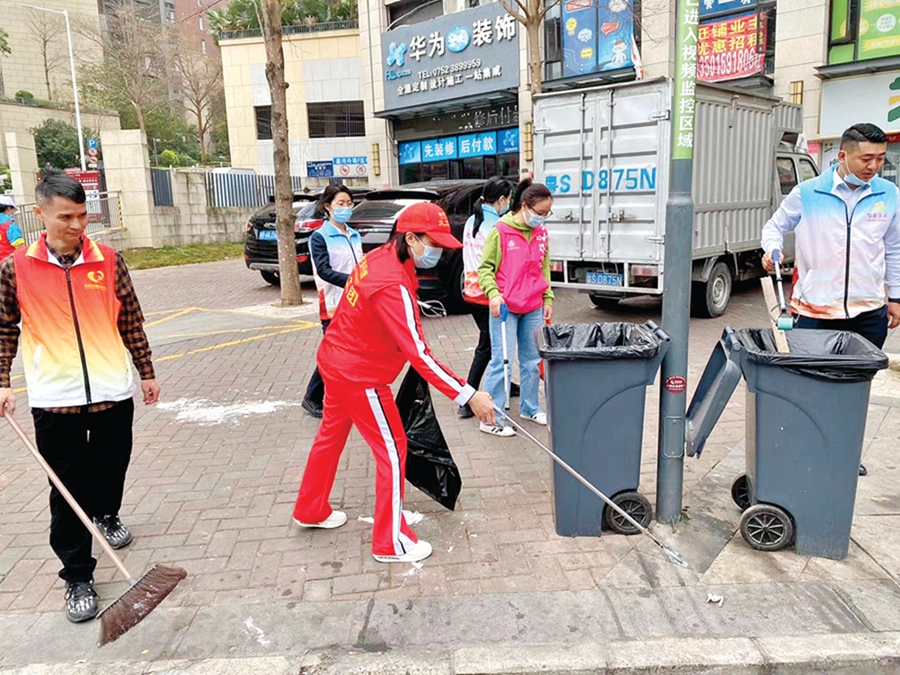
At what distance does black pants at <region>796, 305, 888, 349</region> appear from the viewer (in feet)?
13.0

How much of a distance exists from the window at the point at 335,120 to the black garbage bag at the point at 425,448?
88.9 ft

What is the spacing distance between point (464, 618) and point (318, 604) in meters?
0.63

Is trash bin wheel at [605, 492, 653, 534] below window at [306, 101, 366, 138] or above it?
below

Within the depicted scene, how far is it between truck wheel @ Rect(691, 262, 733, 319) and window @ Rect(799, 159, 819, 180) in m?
2.45

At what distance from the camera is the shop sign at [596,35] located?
16875 mm

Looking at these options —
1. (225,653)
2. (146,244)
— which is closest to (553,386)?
(225,653)

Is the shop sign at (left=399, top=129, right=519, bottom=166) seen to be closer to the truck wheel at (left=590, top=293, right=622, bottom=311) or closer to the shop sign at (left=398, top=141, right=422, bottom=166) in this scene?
the shop sign at (left=398, top=141, right=422, bottom=166)

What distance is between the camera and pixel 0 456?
486 cm

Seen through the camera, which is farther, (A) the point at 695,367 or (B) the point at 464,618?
(A) the point at 695,367

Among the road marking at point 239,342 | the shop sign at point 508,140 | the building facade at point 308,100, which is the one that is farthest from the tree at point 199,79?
the road marking at point 239,342

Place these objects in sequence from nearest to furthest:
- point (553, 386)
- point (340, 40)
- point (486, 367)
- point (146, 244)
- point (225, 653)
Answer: point (225, 653) < point (553, 386) < point (486, 367) < point (146, 244) < point (340, 40)

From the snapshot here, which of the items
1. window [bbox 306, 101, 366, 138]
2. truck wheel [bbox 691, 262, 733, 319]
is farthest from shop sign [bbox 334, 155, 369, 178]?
truck wheel [bbox 691, 262, 733, 319]

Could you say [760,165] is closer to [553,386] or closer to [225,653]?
[553,386]

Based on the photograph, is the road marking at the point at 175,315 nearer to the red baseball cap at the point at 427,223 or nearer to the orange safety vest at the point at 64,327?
the orange safety vest at the point at 64,327
